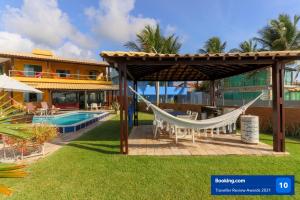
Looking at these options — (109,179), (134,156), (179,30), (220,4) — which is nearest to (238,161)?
(134,156)

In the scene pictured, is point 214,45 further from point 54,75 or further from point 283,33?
point 54,75

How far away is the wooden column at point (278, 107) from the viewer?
6883 millimetres

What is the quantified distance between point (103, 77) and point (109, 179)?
25.3 meters

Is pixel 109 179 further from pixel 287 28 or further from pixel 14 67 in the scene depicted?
pixel 287 28

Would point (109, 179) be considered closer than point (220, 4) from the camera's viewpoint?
Yes

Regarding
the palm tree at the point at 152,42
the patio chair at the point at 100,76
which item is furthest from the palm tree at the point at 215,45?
the patio chair at the point at 100,76

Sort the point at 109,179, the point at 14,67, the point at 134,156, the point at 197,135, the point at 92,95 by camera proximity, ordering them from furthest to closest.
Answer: the point at 92,95, the point at 14,67, the point at 197,135, the point at 134,156, the point at 109,179

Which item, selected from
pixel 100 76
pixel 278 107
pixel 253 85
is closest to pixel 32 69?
pixel 100 76

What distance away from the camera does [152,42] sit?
24.4 metres

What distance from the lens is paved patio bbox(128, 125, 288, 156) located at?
6910mm

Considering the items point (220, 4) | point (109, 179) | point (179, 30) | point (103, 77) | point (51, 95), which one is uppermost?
point (179, 30)

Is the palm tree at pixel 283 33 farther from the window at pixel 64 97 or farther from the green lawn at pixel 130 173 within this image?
the window at pixel 64 97

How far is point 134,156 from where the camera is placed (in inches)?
264

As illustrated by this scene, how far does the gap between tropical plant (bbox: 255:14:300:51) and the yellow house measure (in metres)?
19.7
